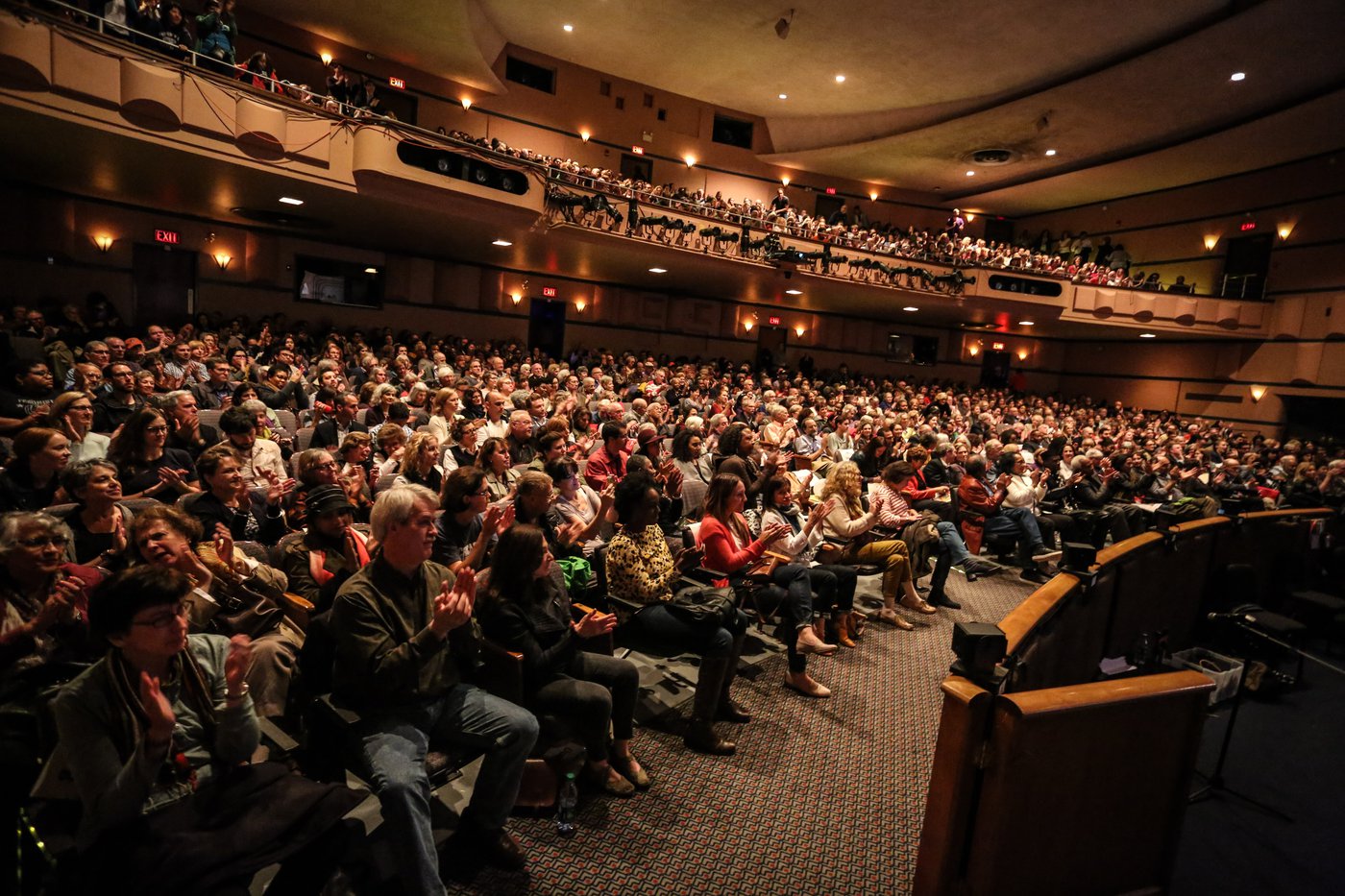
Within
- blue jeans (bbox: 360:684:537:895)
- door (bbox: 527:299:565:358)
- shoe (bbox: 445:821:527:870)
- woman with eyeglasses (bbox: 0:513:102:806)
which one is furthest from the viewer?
door (bbox: 527:299:565:358)

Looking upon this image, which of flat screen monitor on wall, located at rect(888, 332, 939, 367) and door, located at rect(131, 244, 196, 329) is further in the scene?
flat screen monitor on wall, located at rect(888, 332, 939, 367)

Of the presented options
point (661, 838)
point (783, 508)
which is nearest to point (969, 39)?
point (783, 508)

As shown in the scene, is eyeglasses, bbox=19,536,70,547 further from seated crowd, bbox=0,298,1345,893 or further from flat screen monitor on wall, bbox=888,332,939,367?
flat screen monitor on wall, bbox=888,332,939,367

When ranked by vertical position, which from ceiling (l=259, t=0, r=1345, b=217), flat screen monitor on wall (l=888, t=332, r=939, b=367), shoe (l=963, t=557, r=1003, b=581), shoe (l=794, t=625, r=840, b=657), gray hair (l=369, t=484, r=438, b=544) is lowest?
shoe (l=963, t=557, r=1003, b=581)

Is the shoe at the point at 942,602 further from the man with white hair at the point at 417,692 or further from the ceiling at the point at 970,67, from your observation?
the ceiling at the point at 970,67

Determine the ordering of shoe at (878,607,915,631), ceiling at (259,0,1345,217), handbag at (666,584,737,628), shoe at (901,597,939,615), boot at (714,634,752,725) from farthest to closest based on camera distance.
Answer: ceiling at (259,0,1345,217) < shoe at (901,597,939,615) < shoe at (878,607,915,631) < boot at (714,634,752,725) < handbag at (666,584,737,628)

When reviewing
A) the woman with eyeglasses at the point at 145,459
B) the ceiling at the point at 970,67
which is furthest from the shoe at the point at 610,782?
the ceiling at the point at 970,67

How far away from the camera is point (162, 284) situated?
1151 centimetres

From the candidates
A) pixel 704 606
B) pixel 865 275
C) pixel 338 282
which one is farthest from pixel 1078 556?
pixel 338 282

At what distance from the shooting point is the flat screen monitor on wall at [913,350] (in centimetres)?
2031

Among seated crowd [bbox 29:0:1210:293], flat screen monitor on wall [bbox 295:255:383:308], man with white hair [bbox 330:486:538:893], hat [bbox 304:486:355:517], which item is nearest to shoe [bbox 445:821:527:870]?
man with white hair [bbox 330:486:538:893]

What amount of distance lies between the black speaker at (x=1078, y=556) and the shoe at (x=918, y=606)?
2.03 metres

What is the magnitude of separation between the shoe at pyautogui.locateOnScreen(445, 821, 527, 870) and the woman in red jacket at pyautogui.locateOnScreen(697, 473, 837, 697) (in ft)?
5.41

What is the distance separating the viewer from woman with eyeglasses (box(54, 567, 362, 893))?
1.50 metres
